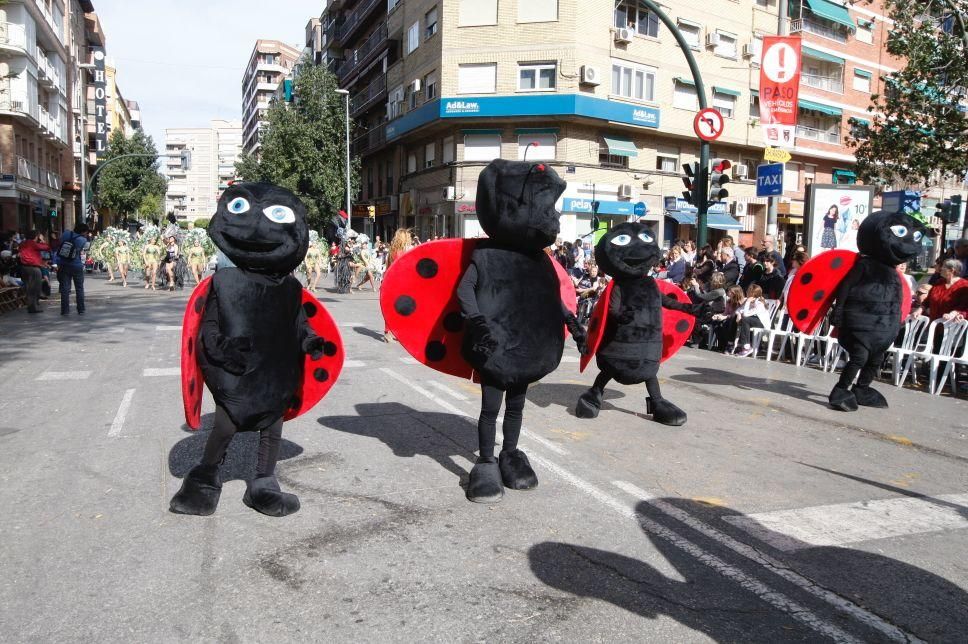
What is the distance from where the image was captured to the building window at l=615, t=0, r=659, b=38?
33.3 meters

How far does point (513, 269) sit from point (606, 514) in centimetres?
150

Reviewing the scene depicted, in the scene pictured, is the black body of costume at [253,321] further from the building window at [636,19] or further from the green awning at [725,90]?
the green awning at [725,90]

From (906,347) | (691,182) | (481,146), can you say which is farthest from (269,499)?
(481,146)

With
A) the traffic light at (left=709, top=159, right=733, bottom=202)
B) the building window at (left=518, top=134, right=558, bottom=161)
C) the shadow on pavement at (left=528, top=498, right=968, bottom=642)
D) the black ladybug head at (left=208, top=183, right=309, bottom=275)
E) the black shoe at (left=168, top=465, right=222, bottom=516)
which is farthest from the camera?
the building window at (left=518, top=134, right=558, bottom=161)

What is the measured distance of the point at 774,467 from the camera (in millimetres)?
5555

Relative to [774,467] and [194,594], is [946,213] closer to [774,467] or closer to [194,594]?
[774,467]

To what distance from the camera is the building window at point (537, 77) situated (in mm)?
32219

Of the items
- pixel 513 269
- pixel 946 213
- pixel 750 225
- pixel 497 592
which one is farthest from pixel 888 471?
pixel 750 225

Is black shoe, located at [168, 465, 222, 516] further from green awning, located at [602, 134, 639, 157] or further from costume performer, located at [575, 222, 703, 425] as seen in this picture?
green awning, located at [602, 134, 639, 157]

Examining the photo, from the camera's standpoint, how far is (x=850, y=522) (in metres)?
4.40

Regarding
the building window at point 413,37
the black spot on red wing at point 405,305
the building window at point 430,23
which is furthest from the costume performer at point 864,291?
the building window at point 413,37

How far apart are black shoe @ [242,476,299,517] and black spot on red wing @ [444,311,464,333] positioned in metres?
1.43

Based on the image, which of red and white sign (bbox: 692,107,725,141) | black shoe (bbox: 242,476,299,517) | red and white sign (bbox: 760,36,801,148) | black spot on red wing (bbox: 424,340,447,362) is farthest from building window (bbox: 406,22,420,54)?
black shoe (bbox: 242,476,299,517)

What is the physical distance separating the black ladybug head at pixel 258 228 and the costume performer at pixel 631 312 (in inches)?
118
